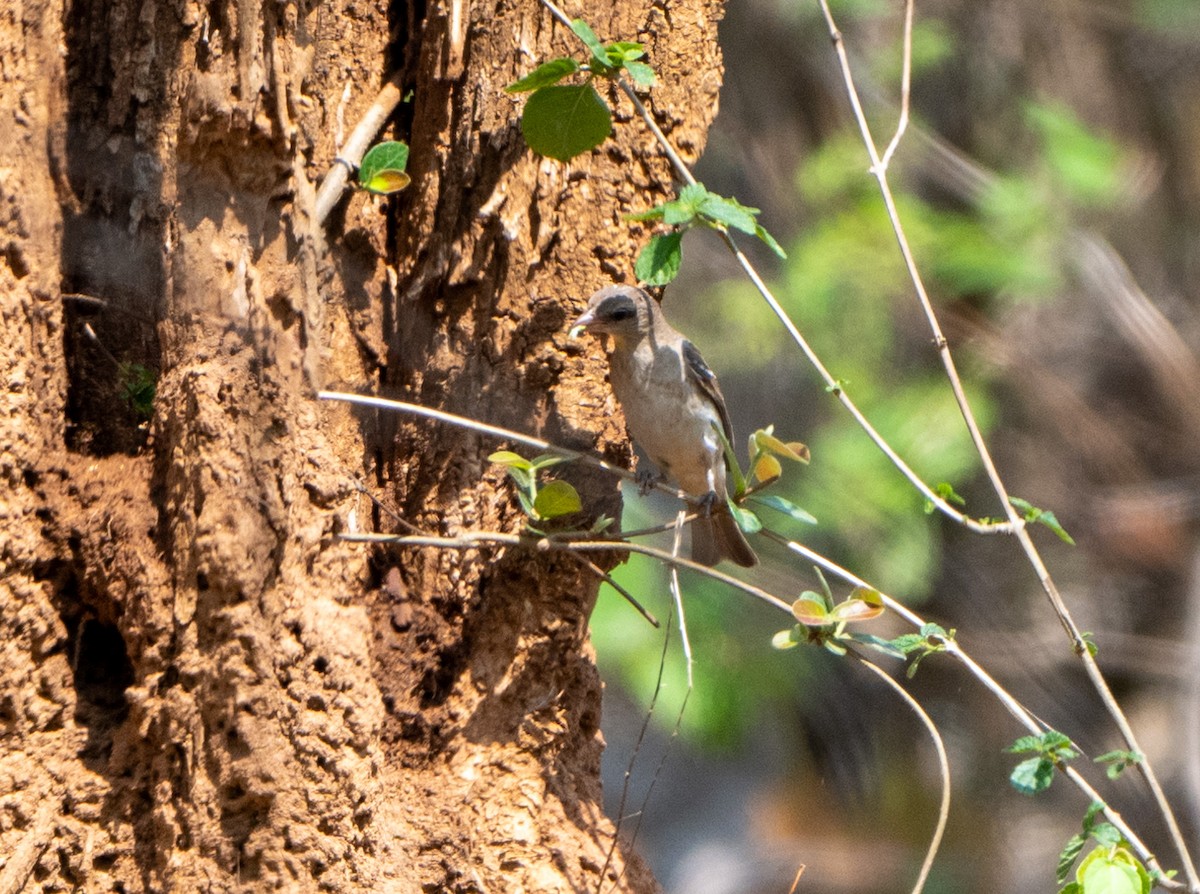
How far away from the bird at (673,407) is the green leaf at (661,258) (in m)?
0.16

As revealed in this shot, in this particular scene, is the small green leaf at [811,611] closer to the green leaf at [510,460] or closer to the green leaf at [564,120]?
the green leaf at [510,460]

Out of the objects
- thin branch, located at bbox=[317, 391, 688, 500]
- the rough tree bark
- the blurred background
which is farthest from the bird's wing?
the blurred background

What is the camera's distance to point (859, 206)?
558cm

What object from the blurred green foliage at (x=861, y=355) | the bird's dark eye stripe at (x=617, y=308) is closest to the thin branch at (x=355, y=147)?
the bird's dark eye stripe at (x=617, y=308)

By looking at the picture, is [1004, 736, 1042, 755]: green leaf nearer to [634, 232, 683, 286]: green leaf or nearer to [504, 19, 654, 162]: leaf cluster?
[634, 232, 683, 286]: green leaf

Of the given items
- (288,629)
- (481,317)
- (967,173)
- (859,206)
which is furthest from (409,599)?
(967,173)

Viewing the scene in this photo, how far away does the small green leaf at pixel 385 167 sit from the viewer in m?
2.18

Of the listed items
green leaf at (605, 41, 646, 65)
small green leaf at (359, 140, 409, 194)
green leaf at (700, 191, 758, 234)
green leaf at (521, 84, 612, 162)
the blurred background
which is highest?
green leaf at (605, 41, 646, 65)

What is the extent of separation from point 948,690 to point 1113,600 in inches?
35.9

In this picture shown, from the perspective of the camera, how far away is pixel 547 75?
6.96 ft

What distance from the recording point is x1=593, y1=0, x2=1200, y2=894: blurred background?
5465mm

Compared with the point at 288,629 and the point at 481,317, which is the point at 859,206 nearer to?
the point at 481,317

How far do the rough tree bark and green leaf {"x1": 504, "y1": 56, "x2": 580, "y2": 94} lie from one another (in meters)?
0.18

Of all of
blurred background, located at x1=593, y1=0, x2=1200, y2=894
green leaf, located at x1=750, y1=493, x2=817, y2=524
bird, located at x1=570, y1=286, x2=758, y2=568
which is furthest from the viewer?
blurred background, located at x1=593, y1=0, x2=1200, y2=894
